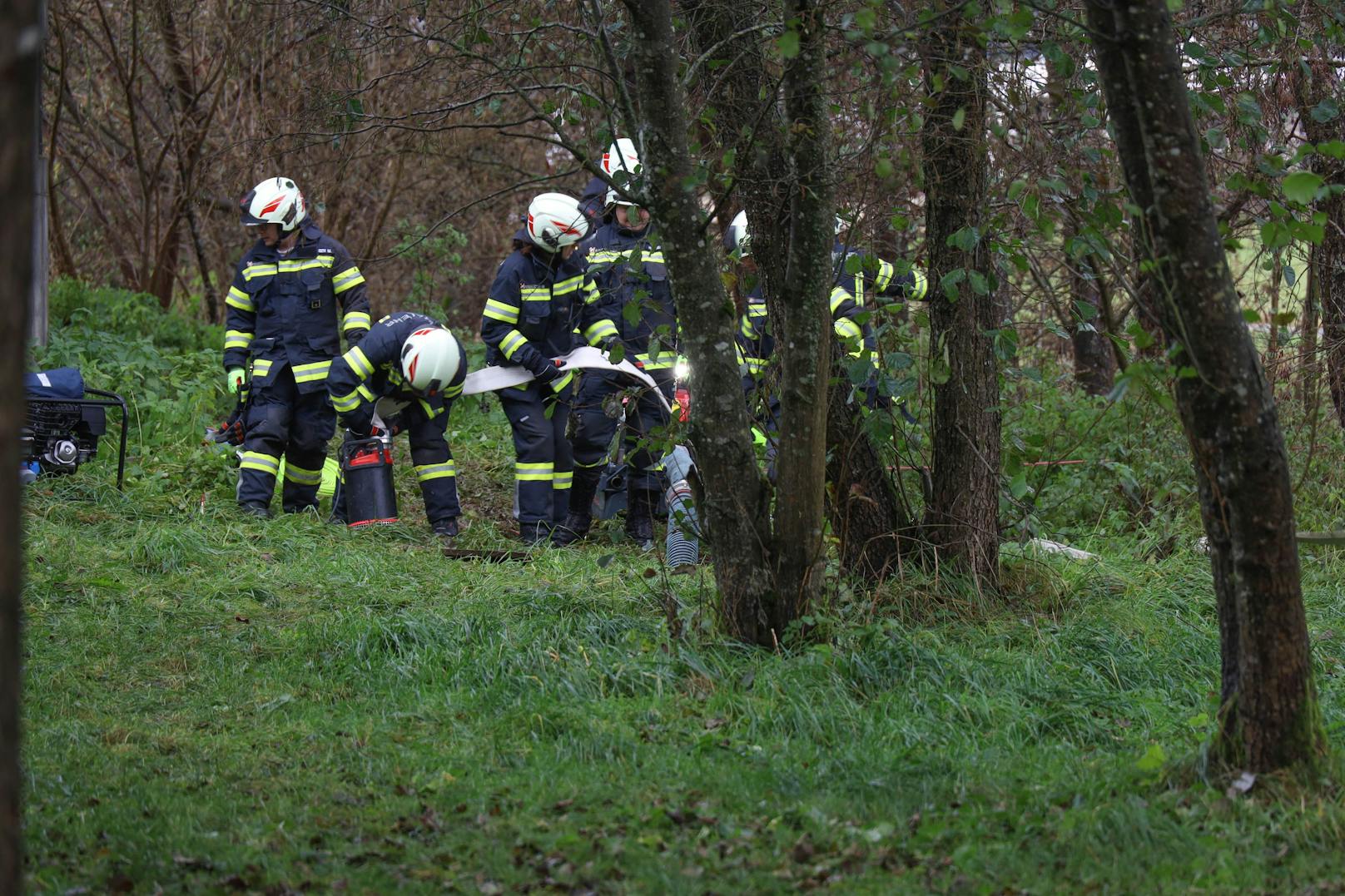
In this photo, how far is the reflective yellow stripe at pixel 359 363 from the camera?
8.24 m

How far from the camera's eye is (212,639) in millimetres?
5848

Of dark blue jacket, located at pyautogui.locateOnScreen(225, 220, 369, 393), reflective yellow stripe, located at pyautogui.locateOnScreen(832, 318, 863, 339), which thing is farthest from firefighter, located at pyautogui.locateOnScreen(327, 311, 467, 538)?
reflective yellow stripe, located at pyautogui.locateOnScreen(832, 318, 863, 339)

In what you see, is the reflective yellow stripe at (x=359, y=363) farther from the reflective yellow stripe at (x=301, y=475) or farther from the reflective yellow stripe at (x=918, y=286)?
the reflective yellow stripe at (x=918, y=286)

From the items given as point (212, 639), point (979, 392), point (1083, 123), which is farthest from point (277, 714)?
point (1083, 123)

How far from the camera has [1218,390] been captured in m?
3.49

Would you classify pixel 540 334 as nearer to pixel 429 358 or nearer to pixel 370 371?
pixel 429 358

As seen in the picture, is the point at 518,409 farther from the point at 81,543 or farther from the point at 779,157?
the point at 779,157

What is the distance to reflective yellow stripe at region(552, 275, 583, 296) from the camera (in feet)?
29.1

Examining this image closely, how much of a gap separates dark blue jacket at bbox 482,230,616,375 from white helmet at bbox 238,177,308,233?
4.44 ft

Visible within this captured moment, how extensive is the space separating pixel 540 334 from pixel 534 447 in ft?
2.46

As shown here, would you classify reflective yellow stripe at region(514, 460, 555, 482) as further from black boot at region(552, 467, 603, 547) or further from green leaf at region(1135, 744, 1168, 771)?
green leaf at region(1135, 744, 1168, 771)

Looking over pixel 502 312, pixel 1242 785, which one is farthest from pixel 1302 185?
pixel 502 312

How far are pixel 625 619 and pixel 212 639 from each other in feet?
5.93

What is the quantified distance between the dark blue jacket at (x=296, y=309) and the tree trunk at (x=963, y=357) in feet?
14.0
